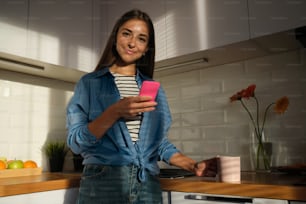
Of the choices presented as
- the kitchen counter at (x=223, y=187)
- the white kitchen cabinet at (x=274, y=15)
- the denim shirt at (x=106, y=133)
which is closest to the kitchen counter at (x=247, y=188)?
the kitchen counter at (x=223, y=187)

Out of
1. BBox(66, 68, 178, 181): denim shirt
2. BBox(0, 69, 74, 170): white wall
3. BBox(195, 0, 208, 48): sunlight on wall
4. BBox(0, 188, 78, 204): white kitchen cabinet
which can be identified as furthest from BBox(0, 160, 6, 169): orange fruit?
BBox(195, 0, 208, 48): sunlight on wall

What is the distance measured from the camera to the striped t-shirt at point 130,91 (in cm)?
83

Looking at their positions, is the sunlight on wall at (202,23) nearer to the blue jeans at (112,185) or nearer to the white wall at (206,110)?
the white wall at (206,110)

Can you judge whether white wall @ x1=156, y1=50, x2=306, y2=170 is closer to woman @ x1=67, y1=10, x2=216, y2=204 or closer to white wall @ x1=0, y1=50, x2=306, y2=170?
white wall @ x1=0, y1=50, x2=306, y2=170

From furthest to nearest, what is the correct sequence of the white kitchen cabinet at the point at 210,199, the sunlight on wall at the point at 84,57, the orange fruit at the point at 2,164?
the sunlight on wall at the point at 84,57 → the orange fruit at the point at 2,164 → the white kitchen cabinet at the point at 210,199

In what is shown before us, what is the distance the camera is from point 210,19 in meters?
1.23

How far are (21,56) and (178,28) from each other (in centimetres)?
70

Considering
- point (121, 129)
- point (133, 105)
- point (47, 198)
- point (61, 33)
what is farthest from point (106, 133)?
point (61, 33)

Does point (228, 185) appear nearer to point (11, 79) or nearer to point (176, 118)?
point (176, 118)

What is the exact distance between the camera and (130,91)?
2.91 ft

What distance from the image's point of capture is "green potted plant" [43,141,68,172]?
158 cm

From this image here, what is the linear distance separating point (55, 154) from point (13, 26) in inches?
28.1

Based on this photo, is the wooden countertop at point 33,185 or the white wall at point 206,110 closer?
the wooden countertop at point 33,185

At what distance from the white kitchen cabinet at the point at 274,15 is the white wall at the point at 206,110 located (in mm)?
297
